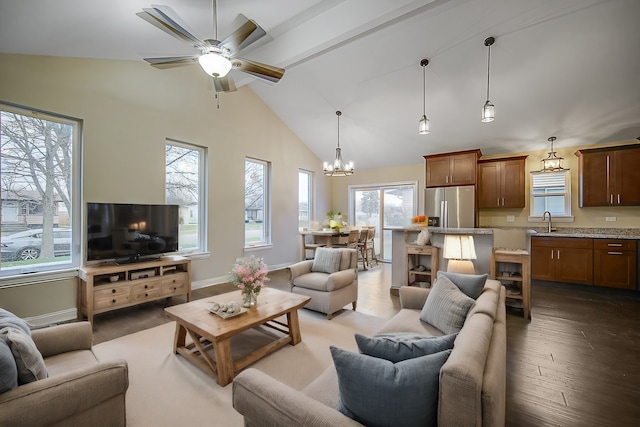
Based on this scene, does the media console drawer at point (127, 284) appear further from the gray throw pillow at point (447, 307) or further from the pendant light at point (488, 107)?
the pendant light at point (488, 107)

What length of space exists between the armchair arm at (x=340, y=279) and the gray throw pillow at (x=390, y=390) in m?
2.27

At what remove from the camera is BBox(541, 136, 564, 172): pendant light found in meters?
5.05

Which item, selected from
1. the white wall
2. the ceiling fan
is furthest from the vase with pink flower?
the white wall

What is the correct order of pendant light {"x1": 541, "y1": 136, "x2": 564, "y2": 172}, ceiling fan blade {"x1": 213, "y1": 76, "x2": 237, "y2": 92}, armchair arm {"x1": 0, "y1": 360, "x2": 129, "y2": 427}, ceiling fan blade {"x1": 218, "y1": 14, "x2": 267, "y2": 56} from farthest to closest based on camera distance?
pendant light {"x1": 541, "y1": 136, "x2": 564, "y2": 172} → ceiling fan blade {"x1": 213, "y1": 76, "x2": 237, "y2": 92} → ceiling fan blade {"x1": 218, "y1": 14, "x2": 267, "y2": 56} → armchair arm {"x1": 0, "y1": 360, "x2": 129, "y2": 427}

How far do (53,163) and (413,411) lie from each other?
14.8 feet

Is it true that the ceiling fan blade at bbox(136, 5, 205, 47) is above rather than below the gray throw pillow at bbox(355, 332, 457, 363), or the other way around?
above

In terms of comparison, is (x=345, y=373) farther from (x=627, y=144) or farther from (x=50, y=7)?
(x=627, y=144)

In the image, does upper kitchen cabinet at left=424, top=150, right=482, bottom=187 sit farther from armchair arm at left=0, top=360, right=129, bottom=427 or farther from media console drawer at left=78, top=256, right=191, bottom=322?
armchair arm at left=0, top=360, right=129, bottom=427

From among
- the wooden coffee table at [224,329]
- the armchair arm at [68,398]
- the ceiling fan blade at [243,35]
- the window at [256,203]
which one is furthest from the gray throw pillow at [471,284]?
the window at [256,203]

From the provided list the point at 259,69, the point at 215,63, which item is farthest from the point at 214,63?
the point at 259,69

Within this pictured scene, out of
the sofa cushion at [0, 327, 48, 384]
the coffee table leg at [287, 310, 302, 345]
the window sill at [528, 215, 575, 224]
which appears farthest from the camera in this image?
the window sill at [528, 215, 575, 224]

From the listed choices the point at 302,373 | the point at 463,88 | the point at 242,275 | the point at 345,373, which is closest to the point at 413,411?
the point at 345,373

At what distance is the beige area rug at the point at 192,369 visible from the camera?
1.80m

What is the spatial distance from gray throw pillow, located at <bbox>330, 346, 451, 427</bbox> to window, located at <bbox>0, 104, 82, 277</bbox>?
4023 millimetres
